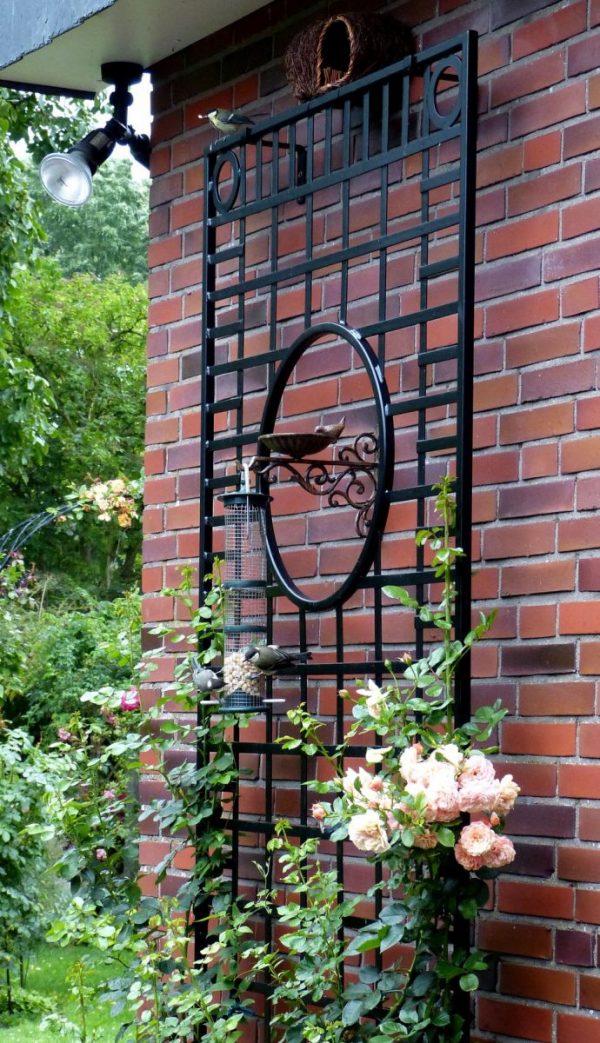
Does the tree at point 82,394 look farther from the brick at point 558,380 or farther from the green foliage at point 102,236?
the brick at point 558,380

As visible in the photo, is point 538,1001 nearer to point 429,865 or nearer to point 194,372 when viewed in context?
point 429,865

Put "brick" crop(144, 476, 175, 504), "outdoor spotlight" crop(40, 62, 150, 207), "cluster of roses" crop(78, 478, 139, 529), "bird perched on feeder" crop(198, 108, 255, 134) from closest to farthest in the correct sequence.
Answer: "bird perched on feeder" crop(198, 108, 255, 134) → "brick" crop(144, 476, 175, 504) → "outdoor spotlight" crop(40, 62, 150, 207) → "cluster of roses" crop(78, 478, 139, 529)

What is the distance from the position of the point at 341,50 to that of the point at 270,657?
1299 millimetres

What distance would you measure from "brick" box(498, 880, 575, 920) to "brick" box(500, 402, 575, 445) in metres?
0.78

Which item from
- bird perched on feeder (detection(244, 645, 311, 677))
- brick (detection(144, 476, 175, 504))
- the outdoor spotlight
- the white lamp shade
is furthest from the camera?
the white lamp shade

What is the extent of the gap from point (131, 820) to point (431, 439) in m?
1.52

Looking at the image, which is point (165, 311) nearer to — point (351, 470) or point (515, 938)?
point (351, 470)

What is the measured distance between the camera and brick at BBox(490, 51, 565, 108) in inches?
96.1

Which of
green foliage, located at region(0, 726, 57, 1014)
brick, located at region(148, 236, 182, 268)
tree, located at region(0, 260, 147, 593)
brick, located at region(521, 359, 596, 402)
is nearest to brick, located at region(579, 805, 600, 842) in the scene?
brick, located at region(521, 359, 596, 402)

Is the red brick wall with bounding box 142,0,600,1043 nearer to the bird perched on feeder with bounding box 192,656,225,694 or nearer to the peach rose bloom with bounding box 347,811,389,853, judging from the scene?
the peach rose bloom with bounding box 347,811,389,853

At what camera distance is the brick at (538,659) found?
231 cm

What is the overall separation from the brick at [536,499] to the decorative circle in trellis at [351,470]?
251 mm

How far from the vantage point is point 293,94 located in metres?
3.03

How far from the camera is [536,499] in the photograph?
2402 millimetres
